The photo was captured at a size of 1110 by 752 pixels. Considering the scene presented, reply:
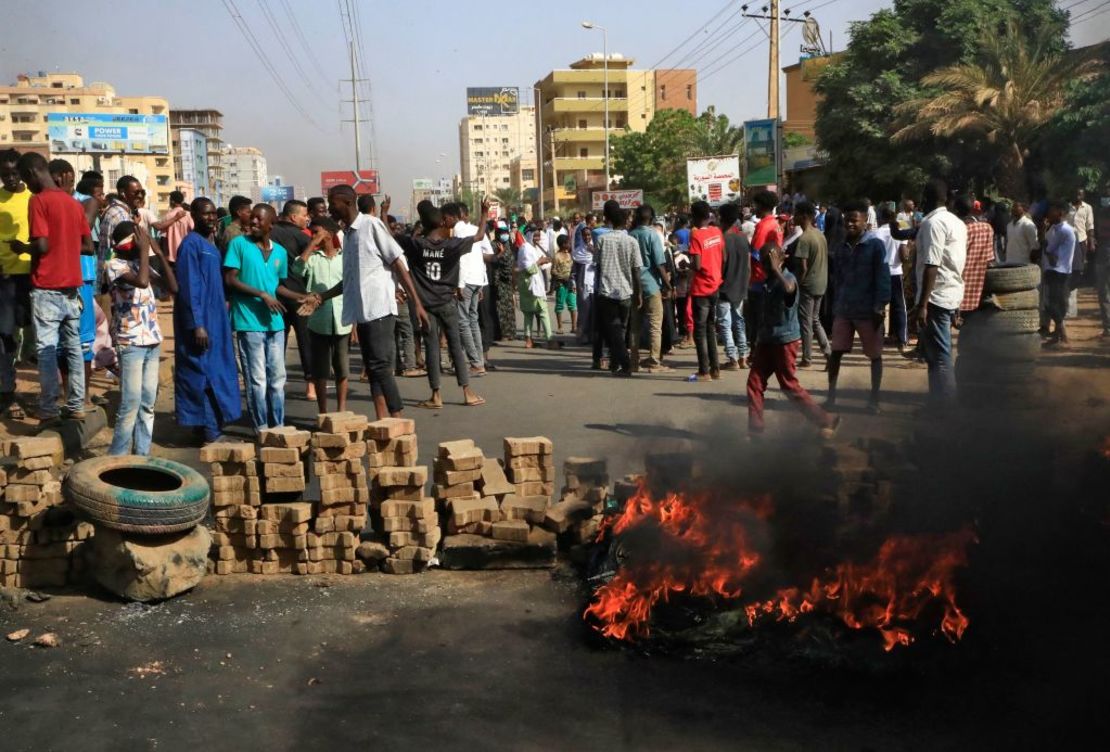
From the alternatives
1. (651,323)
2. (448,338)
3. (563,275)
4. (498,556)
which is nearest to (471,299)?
(448,338)

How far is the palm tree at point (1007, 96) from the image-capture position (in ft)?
65.0

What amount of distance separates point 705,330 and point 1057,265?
16.8 ft

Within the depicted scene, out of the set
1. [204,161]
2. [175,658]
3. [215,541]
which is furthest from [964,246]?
[204,161]

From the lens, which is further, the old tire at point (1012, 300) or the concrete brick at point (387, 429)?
the old tire at point (1012, 300)

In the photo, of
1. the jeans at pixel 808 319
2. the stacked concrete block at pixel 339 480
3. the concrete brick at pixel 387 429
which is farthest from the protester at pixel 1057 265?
the stacked concrete block at pixel 339 480

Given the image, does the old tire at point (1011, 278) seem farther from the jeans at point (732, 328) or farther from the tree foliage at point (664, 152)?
the tree foliage at point (664, 152)

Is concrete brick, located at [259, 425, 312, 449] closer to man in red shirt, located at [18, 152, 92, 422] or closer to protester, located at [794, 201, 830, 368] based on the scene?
man in red shirt, located at [18, 152, 92, 422]

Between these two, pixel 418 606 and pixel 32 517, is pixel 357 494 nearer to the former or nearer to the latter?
pixel 418 606

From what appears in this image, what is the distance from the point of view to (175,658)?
15.1 feet

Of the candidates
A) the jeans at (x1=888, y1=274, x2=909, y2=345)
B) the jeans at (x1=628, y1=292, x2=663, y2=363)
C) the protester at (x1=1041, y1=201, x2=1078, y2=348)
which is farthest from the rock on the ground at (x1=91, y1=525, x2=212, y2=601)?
the protester at (x1=1041, y1=201, x2=1078, y2=348)

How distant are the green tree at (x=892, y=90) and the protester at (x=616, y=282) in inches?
721

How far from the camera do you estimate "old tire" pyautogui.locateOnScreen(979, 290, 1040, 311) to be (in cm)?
872

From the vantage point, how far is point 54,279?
7953mm

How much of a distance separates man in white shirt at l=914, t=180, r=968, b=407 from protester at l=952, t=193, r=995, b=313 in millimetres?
349
